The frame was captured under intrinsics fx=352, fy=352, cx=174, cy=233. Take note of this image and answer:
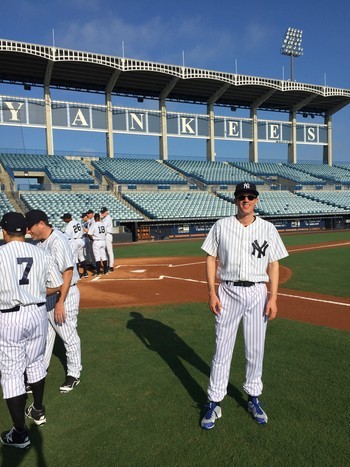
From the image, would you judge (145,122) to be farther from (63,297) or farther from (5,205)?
(63,297)

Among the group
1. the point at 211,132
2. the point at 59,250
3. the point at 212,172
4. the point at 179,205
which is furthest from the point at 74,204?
the point at 59,250

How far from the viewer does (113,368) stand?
4379mm

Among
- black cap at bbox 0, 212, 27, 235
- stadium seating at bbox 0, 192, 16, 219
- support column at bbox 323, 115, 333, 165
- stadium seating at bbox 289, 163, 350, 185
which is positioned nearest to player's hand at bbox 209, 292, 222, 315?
black cap at bbox 0, 212, 27, 235

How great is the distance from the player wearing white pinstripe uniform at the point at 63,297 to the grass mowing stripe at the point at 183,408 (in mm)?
247

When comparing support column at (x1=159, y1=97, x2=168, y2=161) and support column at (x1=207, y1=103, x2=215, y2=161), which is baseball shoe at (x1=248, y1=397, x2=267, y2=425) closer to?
support column at (x1=159, y1=97, x2=168, y2=161)

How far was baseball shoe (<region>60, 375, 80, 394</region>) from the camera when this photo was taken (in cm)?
388

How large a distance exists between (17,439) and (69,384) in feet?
3.31

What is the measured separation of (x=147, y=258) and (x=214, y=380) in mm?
12181

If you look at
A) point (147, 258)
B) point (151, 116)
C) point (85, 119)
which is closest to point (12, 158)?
point (85, 119)

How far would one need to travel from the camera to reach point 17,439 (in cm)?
295

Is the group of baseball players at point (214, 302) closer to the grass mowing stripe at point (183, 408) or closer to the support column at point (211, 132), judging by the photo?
the grass mowing stripe at point (183, 408)

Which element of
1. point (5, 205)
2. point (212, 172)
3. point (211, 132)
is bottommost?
point (5, 205)

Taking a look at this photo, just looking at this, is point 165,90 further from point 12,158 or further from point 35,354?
point 35,354

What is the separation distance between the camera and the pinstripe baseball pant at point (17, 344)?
2.90 meters
